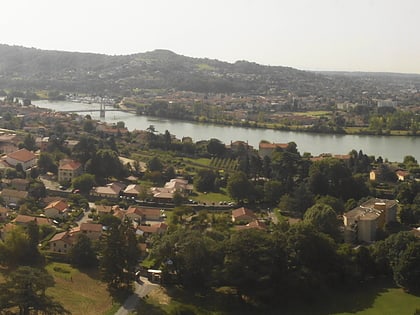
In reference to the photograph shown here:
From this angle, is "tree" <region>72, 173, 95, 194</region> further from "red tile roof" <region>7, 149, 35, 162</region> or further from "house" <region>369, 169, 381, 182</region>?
"house" <region>369, 169, 381, 182</region>

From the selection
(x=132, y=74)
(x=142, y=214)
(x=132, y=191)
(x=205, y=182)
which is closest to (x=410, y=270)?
(x=142, y=214)

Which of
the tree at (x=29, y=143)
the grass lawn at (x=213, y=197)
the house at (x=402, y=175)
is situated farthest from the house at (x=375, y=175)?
the tree at (x=29, y=143)

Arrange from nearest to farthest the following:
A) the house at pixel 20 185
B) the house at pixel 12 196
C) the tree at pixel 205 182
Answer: the house at pixel 12 196 < the house at pixel 20 185 < the tree at pixel 205 182

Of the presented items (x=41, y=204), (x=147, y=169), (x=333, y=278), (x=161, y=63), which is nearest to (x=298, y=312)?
(x=333, y=278)

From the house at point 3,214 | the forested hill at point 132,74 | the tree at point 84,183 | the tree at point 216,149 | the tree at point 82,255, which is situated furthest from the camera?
the forested hill at point 132,74

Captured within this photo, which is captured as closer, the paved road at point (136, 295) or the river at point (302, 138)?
the paved road at point (136, 295)

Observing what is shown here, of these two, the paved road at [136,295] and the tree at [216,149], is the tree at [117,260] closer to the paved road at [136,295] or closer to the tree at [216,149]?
the paved road at [136,295]

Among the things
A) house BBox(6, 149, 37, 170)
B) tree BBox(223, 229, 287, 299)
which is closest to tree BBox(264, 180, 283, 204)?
tree BBox(223, 229, 287, 299)

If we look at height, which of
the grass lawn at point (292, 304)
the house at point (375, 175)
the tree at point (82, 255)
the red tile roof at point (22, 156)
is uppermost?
the red tile roof at point (22, 156)

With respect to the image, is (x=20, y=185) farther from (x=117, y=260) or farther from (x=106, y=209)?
(x=117, y=260)
